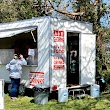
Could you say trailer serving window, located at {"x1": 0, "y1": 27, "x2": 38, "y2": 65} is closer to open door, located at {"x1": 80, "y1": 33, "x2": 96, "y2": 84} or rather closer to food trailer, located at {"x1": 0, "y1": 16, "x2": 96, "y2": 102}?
food trailer, located at {"x1": 0, "y1": 16, "x2": 96, "y2": 102}

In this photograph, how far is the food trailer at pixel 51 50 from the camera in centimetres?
973

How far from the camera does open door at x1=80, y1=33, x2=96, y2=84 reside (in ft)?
35.5

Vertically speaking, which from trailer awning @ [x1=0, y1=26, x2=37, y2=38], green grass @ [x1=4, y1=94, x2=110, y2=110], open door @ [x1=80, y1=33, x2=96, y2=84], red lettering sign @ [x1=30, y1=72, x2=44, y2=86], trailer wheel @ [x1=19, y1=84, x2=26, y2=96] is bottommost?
green grass @ [x1=4, y1=94, x2=110, y2=110]

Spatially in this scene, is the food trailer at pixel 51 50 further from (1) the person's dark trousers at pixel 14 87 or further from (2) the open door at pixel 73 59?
(1) the person's dark trousers at pixel 14 87

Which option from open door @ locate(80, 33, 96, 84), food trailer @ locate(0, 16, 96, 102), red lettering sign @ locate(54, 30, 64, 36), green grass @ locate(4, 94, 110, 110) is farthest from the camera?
open door @ locate(80, 33, 96, 84)

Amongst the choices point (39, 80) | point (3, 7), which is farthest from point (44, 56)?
point (3, 7)

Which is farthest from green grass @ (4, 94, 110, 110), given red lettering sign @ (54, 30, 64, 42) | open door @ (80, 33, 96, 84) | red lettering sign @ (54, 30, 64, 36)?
red lettering sign @ (54, 30, 64, 36)

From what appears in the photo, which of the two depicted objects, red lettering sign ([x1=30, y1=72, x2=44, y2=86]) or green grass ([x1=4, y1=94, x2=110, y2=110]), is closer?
green grass ([x1=4, y1=94, x2=110, y2=110])

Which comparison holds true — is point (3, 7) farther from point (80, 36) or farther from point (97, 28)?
point (80, 36)

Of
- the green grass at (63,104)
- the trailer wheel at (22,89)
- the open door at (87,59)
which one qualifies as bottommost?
the green grass at (63,104)

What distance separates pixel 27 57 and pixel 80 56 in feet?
6.65

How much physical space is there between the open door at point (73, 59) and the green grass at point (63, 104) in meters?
1.68

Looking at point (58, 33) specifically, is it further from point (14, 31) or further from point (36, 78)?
point (14, 31)

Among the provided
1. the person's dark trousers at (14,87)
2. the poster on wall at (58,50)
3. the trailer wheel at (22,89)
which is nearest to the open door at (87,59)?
the poster on wall at (58,50)
